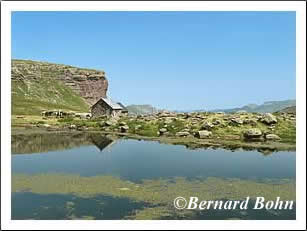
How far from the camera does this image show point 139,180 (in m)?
19.4

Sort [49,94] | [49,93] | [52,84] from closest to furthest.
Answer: [49,94], [49,93], [52,84]

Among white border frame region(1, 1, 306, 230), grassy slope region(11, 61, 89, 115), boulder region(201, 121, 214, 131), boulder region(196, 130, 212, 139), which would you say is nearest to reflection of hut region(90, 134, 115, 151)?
boulder region(196, 130, 212, 139)

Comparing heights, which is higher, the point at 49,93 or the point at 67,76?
the point at 67,76

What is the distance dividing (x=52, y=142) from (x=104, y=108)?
1100 inches

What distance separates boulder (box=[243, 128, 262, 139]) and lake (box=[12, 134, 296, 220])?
187 inches

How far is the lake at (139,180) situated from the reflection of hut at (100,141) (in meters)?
0.59

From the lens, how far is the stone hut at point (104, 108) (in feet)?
201

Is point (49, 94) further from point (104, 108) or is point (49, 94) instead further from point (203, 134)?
point (203, 134)

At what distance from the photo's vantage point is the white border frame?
13016 mm

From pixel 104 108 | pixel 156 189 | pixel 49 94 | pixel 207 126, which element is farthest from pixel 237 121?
pixel 49 94

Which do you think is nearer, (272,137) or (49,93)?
(272,137)

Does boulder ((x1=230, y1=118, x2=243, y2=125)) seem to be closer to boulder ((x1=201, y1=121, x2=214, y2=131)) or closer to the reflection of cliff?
boulder ((x1=201, y1=121, x2=214, y2=131))

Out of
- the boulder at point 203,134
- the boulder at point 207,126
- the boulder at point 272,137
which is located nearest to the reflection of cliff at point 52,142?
the boulder at point 203,134

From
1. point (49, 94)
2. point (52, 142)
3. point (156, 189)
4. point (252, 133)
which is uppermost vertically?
point (49, 94)
